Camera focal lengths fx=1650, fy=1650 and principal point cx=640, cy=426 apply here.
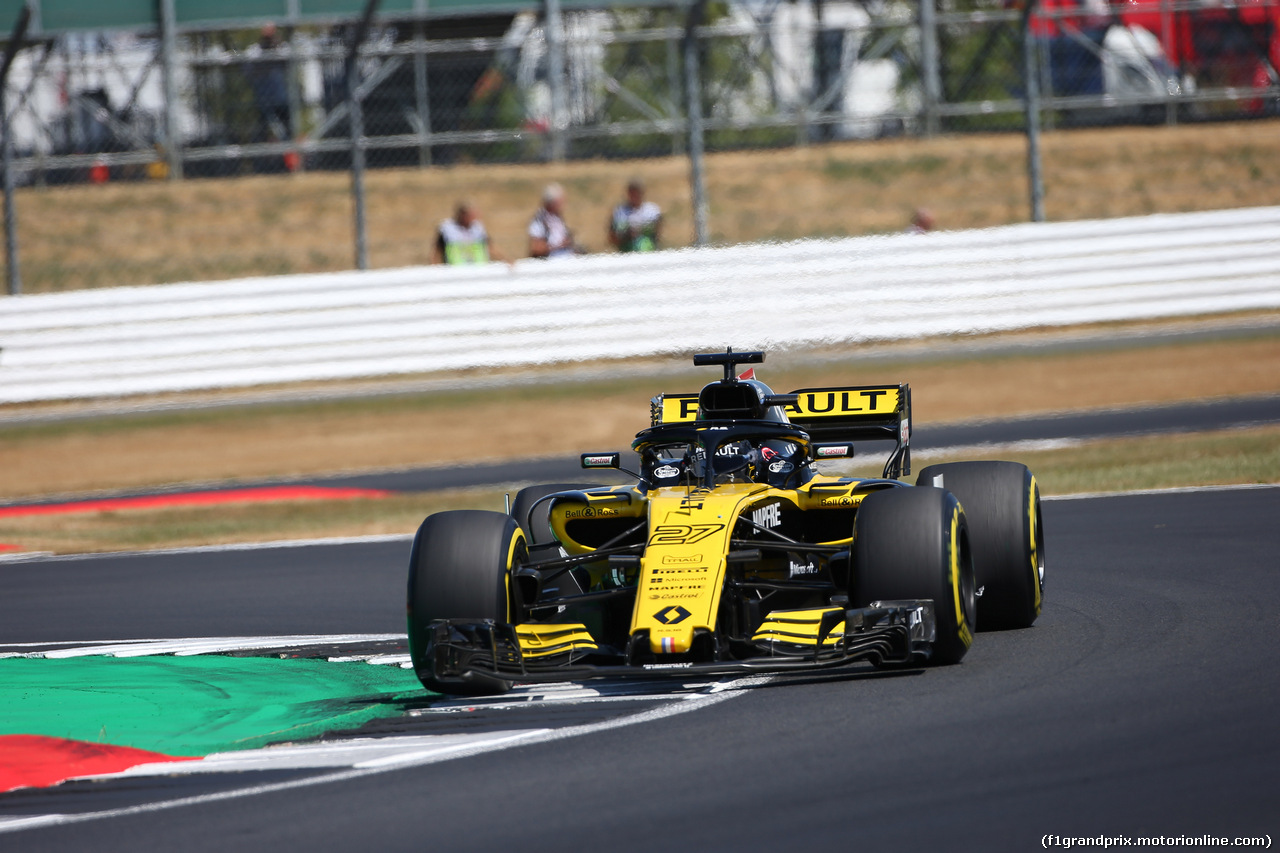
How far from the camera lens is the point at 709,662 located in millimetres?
6090

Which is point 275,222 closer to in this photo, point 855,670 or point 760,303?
point 760,303

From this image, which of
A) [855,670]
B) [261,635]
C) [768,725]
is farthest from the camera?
[261,635]

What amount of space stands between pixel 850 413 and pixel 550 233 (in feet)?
40.0

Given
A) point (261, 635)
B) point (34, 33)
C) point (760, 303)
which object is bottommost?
point (261, 635)

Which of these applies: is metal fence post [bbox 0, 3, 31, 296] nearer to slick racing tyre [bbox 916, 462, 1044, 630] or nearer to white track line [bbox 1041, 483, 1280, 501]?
white track line [bbox 1041, 483, 1280, 501]

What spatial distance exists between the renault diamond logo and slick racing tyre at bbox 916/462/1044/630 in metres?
1.52

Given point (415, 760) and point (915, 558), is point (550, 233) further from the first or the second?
point (415, 760)

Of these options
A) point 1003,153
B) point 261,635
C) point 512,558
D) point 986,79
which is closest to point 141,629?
point 261,635

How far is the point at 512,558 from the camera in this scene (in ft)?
22.1

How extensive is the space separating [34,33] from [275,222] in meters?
4.38

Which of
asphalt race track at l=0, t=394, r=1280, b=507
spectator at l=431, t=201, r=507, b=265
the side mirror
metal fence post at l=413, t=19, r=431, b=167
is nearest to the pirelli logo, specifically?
the side mirror

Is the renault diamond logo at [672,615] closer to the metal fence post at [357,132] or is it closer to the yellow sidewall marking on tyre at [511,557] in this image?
the yellow sidewall marking on tyre at [511,557]

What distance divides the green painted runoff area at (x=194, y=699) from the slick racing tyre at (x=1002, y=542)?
98.3 inches

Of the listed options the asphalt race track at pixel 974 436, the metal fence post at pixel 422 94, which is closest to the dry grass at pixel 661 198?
the metal fence post at pixel 422 94
